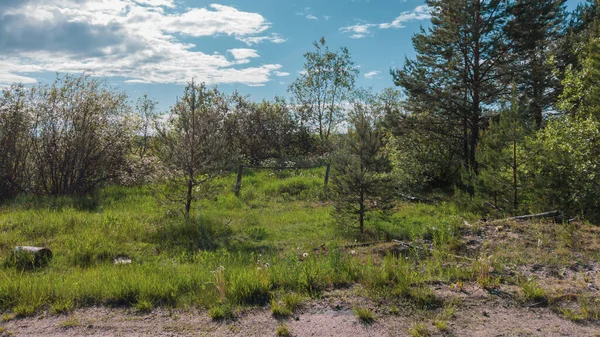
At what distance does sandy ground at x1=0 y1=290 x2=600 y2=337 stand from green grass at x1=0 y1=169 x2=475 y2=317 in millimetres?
240

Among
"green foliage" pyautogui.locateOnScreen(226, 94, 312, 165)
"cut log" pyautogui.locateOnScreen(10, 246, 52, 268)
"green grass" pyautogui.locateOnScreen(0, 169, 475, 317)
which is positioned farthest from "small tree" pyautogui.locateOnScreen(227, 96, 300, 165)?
"cut log" pyautogui.locateOnScreen(10, 246, 52, 268)

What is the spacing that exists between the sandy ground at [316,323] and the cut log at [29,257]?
2891 millimetres

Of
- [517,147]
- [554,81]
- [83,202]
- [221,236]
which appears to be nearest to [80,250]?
[221,236]

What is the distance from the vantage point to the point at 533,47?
1695cm

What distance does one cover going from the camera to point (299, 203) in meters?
14.0

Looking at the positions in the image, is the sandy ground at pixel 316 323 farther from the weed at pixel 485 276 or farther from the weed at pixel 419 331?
the weed at pixel 485 276

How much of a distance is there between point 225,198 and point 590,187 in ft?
34.9

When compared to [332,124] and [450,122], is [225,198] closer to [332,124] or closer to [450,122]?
[450,122]

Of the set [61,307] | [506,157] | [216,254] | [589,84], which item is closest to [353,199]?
[216,254]

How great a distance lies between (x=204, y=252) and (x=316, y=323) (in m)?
4.04

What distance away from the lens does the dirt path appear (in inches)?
155

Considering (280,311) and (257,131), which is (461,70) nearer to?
(257,131)

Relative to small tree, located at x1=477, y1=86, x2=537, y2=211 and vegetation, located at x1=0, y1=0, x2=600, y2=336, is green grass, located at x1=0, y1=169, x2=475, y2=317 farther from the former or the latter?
small tree, located at x1=477, y1=86, x2=537, y2=211

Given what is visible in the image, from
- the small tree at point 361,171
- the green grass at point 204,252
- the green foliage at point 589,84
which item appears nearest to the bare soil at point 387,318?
the green grass at point 204,252
